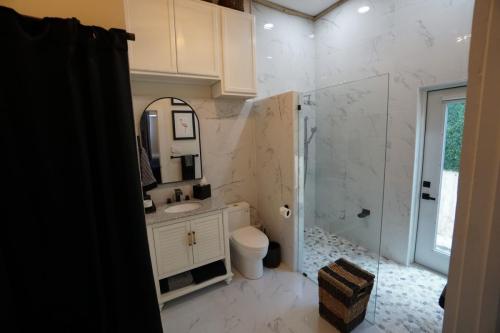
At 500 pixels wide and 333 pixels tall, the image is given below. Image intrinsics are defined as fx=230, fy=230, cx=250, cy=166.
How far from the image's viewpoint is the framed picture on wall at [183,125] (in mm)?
2576

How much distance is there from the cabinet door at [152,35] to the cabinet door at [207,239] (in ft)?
4.91

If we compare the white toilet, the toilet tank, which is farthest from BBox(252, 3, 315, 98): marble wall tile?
the white toilet

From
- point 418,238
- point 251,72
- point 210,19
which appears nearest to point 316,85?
point 251,72

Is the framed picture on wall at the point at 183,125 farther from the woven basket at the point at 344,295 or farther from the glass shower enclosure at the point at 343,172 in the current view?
the woven basket at the point at 344,295

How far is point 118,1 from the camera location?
110 cm

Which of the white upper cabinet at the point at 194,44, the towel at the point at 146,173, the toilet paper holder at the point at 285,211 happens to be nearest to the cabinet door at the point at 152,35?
the white upper cabinet at the point at 194,44

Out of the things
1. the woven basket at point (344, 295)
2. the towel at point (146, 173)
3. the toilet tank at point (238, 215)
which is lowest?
the woven basket at point (344, 295)

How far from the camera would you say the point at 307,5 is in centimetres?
306

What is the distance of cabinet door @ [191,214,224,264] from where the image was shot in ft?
7.48

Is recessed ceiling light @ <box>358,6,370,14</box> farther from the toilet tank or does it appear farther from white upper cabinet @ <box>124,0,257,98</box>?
the toilet tank

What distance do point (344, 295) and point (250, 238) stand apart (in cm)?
110

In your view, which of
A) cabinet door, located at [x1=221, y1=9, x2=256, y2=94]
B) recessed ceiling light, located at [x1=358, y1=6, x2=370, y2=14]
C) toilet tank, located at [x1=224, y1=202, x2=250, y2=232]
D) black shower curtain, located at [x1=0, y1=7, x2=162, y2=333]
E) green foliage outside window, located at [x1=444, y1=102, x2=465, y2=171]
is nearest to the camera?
black shower curtain, located at [x1=0, y1=7, x2=162, y2=333]

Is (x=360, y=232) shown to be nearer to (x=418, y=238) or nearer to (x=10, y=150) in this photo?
(x=418, y=238)

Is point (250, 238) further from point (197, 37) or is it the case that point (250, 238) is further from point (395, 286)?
point (197, 37)
